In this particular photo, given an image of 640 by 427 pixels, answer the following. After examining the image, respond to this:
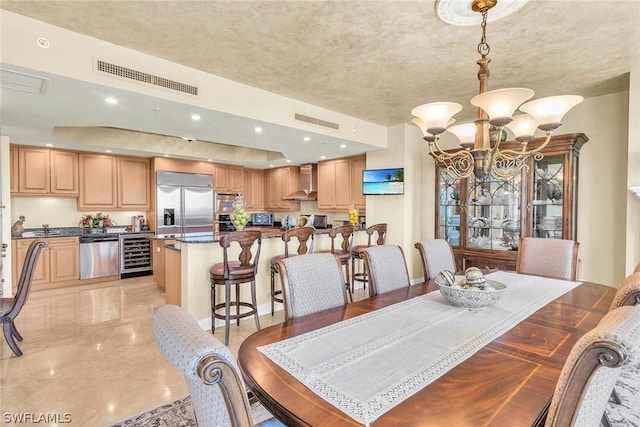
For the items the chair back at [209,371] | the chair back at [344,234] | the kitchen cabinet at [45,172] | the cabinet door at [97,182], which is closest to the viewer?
the chair back at [209,371]

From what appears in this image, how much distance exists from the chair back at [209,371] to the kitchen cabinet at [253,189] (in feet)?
21.8

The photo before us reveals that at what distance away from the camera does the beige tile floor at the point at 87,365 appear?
6.65 feet

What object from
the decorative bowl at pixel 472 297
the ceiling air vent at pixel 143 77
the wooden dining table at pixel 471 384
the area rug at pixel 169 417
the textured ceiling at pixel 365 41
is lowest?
the area rug at pixel 169 417

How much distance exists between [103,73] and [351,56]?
6.60ft

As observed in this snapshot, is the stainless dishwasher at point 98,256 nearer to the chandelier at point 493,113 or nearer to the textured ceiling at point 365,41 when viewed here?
the textured ceiling at point 365,41

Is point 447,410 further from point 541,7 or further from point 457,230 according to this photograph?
point 457,230

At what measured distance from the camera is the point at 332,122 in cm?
→ 423

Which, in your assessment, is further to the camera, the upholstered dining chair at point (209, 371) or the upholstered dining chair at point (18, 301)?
the upholstered dining chair at point (18, 301)

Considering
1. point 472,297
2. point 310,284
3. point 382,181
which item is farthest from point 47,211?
point 472,297

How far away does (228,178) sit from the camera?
684cm

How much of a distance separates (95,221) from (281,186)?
143 inches

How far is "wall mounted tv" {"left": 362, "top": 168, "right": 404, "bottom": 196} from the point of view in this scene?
4.85 meters

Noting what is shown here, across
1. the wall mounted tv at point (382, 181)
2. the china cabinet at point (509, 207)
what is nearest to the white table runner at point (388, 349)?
the china cabinet at point (509, 207)

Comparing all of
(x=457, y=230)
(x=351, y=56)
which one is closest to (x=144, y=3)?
(x=351, y=56)
